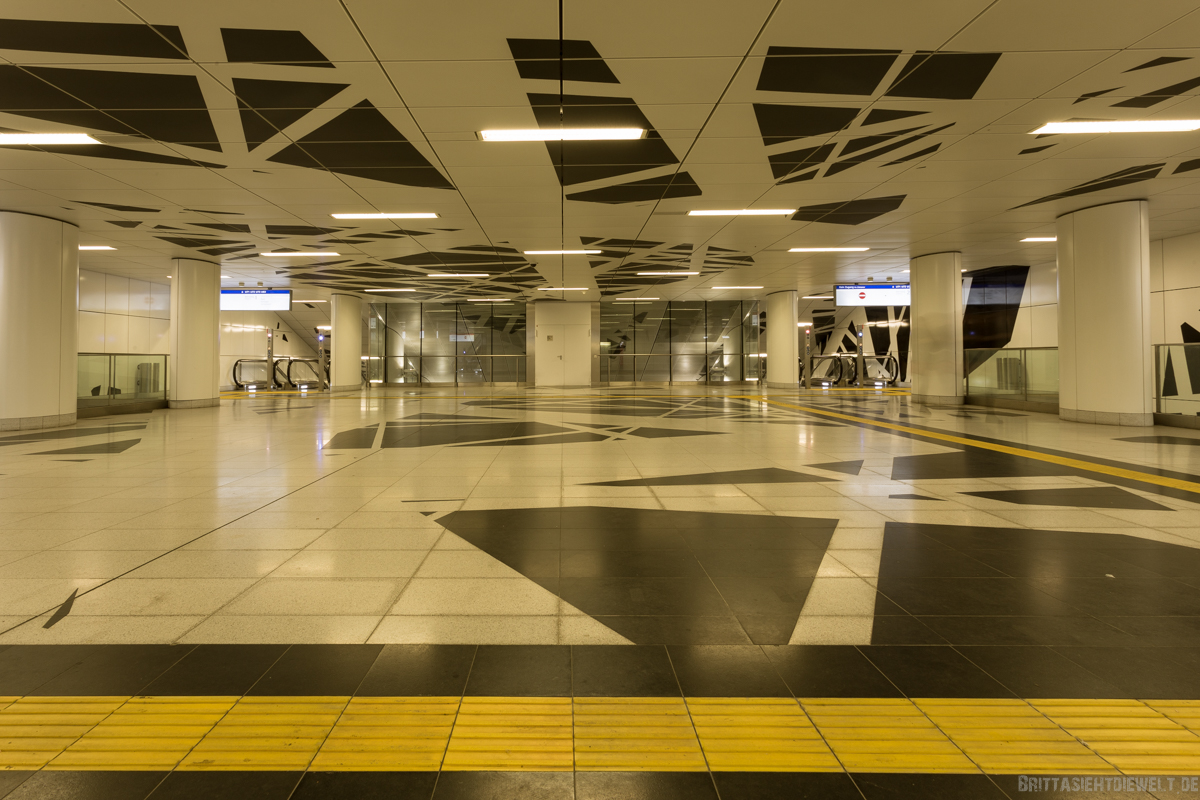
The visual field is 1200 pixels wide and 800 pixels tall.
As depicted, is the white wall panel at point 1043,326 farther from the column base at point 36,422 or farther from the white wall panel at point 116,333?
the white wall panel at point 116,333

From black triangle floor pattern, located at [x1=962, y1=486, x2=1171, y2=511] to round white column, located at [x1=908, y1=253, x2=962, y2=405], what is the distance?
1339 centimetres

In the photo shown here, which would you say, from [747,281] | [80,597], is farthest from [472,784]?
[747,281]

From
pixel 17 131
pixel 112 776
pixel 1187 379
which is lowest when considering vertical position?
pixel 112 776

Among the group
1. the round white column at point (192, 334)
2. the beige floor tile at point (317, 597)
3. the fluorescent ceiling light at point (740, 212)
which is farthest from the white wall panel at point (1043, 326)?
the round white column at point (192, 334)

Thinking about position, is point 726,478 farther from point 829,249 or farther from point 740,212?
point 829,249

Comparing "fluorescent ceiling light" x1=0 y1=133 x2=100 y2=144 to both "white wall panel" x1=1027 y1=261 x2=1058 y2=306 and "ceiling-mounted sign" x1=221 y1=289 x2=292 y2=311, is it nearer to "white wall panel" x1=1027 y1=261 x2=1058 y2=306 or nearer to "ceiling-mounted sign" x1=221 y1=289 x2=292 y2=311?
"ceiling-mounted sign" x1=221 y1=289 x2=292 y2=311

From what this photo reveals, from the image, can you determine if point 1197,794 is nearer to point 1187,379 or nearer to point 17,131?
point 17,131

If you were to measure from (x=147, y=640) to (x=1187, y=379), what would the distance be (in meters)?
16.5

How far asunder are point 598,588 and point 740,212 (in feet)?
35.5

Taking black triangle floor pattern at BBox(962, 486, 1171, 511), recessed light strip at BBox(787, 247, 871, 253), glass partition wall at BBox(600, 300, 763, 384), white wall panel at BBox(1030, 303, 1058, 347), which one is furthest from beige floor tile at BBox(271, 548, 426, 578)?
glass partition wall at BBox(600, 300, 763, 384)

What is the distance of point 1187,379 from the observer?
11609 millimetres

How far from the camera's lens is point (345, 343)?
27.8m

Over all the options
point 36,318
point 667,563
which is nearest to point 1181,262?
point 667,563

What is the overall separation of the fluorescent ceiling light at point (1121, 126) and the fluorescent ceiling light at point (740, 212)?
5.01 meters
